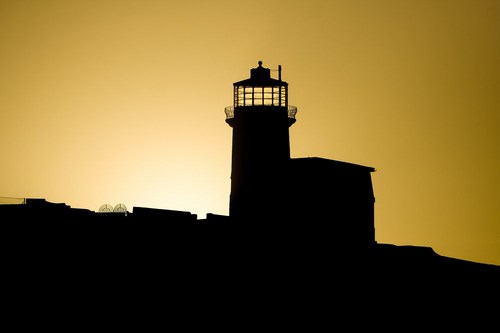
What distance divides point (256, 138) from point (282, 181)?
3.88 meters

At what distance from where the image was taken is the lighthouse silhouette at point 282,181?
3766 cm

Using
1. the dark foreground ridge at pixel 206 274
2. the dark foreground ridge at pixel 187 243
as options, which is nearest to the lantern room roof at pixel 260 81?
the dark foreground ridge at pixel 187 243

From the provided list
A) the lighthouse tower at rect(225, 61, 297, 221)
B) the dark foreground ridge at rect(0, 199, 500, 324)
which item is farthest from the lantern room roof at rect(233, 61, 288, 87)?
the dark foreground ridge at rect(0, 199, 500, 324)

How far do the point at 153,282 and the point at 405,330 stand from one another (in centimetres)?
1025

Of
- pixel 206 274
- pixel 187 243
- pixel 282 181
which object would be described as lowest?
pixel 206 274

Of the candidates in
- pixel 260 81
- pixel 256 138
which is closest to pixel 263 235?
pixel 256 138

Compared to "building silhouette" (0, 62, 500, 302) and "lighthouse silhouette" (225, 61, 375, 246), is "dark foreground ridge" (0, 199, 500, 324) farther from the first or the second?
"lighthouse silhouette" (225, 61, 375, 246)

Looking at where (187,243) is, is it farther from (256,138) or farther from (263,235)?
(256,138)

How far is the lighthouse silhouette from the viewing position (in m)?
37.7

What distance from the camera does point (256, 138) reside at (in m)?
41.8

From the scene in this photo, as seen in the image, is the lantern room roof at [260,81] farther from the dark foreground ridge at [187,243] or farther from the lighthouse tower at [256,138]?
the dark foreground ridge at [187,243]

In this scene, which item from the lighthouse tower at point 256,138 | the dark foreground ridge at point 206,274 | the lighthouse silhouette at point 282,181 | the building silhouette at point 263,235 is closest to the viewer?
the dark foreground ridge at point 206,274

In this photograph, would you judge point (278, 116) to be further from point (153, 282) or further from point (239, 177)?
point (153, 282)

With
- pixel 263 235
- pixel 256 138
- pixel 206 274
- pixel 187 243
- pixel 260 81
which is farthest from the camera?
pixel 260 81
